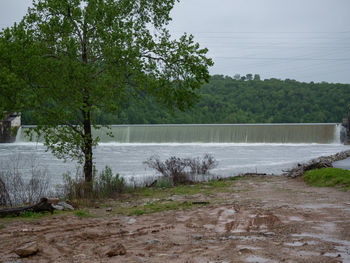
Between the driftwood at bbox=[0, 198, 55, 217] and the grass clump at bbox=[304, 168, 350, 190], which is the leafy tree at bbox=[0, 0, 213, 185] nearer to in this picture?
the driftwood at bbox=[0, 198, 55, 217]

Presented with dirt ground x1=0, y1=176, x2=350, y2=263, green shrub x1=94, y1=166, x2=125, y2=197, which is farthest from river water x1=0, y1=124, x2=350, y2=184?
dirt ground x1=0, y1=176, x2=350, y2=263

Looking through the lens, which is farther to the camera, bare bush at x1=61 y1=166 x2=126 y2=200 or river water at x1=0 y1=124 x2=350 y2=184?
river water at x1=0 y1=124 x2=350 y2=184

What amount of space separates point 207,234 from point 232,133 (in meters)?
28.3

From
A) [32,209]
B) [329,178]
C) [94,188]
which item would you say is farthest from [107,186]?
[329,178]

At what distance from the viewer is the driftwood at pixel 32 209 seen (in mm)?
7075

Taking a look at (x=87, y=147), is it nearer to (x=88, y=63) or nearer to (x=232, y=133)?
(x=88, y=63)

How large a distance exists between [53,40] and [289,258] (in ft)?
26.2

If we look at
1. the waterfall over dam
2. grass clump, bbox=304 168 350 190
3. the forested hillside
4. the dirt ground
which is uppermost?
the forested hillside

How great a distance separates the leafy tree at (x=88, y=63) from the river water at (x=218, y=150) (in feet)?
27.0

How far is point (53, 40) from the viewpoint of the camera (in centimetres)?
984

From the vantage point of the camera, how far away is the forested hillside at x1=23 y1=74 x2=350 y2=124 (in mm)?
51969

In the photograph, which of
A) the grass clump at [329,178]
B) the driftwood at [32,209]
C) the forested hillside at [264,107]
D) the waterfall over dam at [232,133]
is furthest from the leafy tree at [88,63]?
the forested hillside at [264,107]

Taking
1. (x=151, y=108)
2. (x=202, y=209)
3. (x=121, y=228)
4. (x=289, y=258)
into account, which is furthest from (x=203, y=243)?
(x=151, y=108)

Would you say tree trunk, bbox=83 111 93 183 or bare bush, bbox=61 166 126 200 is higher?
tree trunk, bbox=83 111 93 183
